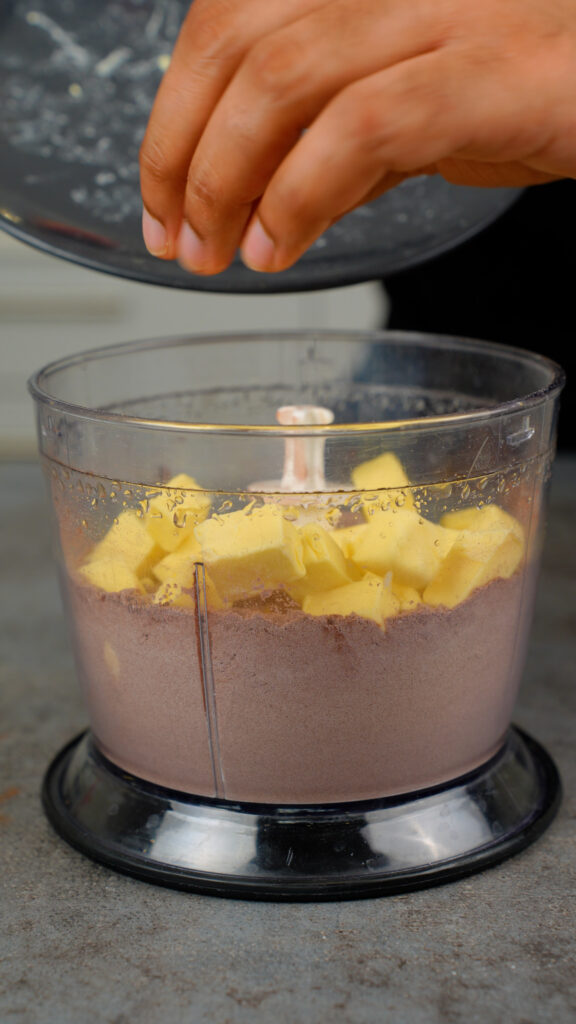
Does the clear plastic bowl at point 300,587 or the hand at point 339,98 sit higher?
the hand at point 339,98

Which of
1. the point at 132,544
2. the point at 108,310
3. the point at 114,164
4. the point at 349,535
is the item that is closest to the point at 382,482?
the point at 349,535

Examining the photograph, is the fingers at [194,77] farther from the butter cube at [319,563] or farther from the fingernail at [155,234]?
the butter cube at [319,563]

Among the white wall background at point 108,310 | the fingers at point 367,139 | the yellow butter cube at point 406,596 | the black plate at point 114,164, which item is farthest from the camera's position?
the white wall background at point 108,310

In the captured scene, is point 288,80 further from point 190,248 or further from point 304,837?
point 304,837

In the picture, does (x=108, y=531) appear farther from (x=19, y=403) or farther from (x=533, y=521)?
(x=19, y=403)

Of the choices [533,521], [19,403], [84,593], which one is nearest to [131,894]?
[84,593]

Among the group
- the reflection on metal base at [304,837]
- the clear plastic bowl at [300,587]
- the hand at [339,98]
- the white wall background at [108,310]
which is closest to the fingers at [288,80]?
the hand at [339,98]

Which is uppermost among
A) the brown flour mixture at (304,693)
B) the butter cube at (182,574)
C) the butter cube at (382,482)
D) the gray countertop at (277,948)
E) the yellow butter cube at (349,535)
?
the butter cube at (382,482)
